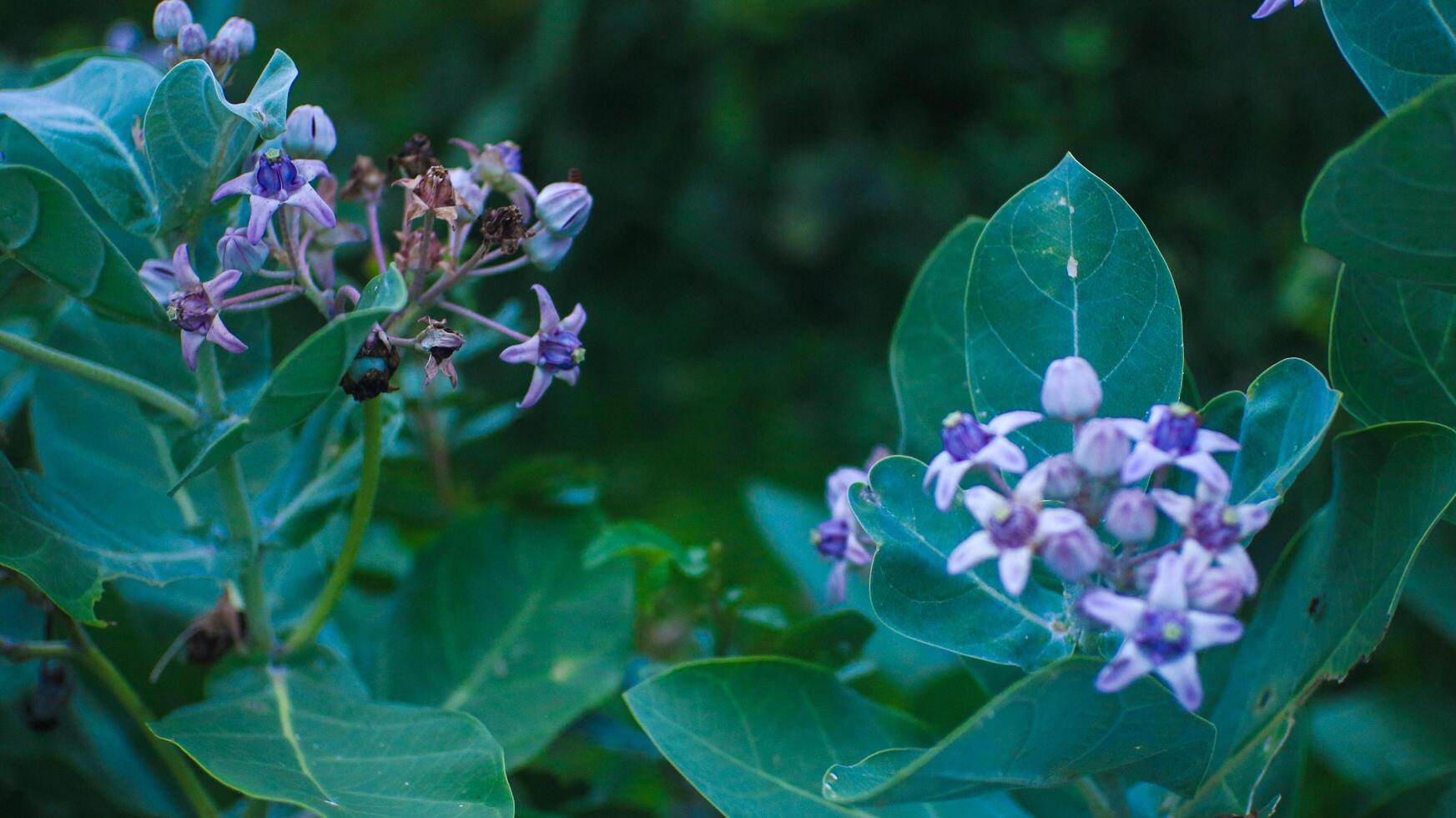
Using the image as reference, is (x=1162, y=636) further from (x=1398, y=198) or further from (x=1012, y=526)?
(x=1398, y=198)

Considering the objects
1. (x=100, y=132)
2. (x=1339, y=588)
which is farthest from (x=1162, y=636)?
(x=100, y=132)

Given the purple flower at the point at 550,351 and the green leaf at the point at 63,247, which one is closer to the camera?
the green leaf at the point at 63,247

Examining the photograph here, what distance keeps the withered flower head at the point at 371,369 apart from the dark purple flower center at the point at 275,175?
91mm

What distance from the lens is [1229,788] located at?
0.71 metres

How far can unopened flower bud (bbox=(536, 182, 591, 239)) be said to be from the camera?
0.72 m

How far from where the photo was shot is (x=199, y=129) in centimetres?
64

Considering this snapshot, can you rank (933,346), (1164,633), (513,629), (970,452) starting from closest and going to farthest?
(1164,633) < (970,452) < (933,346) < (513,629)

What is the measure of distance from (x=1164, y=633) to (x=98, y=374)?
61 cm

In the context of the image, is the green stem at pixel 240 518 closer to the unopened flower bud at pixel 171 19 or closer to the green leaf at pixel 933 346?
the unopened flower bud at pixel 171 19

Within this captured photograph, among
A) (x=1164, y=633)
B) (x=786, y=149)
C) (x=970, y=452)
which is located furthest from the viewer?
(x=786, y=149)

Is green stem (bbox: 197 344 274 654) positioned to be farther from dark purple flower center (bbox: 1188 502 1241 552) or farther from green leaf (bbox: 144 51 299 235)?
dark purple flower center (bbox: 1188 502 1241 552)

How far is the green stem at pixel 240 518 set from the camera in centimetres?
73

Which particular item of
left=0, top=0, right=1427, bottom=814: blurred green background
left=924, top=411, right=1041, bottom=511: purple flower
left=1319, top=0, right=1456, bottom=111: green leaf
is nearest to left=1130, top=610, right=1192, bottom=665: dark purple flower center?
left=924, top=411, right=1041, bottom=511: purple flower

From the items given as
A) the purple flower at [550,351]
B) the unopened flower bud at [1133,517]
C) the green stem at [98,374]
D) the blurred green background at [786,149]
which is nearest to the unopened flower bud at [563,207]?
the purple flower at [550,351]
